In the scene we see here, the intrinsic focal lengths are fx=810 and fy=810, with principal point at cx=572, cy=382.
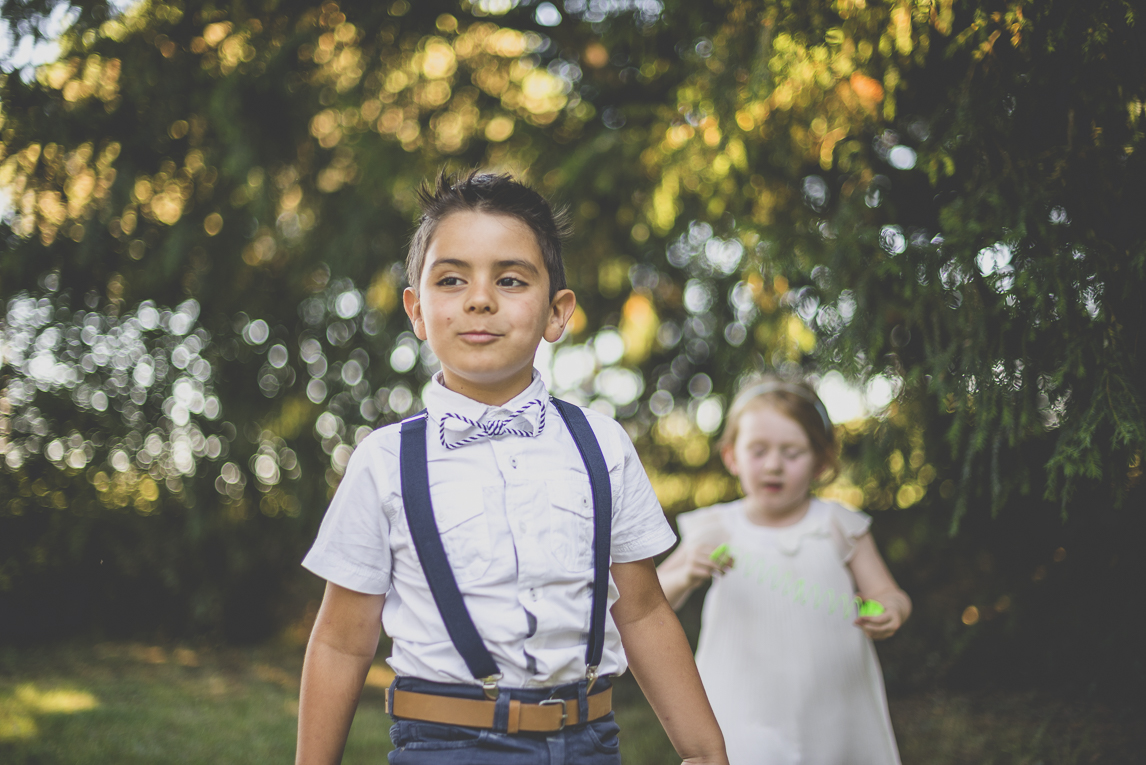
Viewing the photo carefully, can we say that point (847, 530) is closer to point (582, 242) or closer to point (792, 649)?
point (792, 649)

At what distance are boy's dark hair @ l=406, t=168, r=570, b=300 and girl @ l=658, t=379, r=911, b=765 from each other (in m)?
1.25

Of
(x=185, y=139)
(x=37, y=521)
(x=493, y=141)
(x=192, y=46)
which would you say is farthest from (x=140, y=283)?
(x=493, y=141)

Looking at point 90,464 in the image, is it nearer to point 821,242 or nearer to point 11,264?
point 11,264

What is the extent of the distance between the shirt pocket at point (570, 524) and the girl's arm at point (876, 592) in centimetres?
127

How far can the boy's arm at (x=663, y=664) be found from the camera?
67.1 inches

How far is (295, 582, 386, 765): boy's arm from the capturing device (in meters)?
1.53

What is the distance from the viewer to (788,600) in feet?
9.11

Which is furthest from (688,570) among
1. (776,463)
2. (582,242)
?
(582,242)

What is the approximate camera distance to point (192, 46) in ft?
12.8

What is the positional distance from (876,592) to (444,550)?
178 centimetres

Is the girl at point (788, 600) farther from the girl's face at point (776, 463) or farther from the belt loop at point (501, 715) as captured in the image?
the belt loop at point (501, 715)

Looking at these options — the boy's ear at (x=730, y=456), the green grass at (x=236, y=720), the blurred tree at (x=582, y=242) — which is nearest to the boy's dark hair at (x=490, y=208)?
the blurred tree at (x=582, y=242)

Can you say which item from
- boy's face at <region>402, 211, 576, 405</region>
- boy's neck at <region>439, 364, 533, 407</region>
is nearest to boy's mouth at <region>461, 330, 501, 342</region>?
boy's face at <region>402, 211, 576, 405</region>

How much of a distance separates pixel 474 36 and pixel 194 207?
5.80 ft
